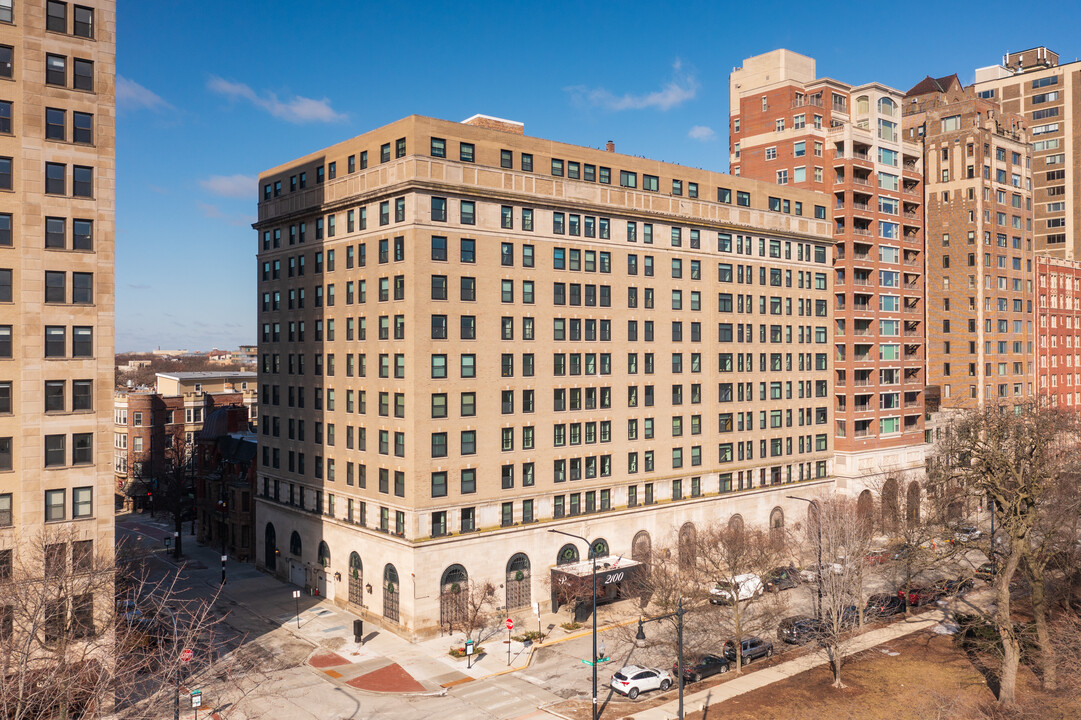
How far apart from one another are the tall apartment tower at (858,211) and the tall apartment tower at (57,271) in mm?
69024

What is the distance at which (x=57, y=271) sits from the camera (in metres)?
43.7

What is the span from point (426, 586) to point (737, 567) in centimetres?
2215

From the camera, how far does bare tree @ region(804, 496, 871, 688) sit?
49094mm

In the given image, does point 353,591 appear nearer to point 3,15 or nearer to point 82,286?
point 82,286

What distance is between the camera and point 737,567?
5494 centimetres

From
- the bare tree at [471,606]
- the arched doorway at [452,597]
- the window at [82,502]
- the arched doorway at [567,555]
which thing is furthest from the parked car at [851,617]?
the window at [82,502]

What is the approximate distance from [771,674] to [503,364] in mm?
28801

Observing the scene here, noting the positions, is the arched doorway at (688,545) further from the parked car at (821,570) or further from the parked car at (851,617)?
the parked car at (851,617)

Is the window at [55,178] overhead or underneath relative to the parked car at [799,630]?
overhead

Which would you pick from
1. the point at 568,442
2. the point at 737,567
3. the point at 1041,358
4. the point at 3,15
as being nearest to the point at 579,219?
the point at 568,442

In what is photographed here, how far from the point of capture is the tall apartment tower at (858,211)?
293 ft

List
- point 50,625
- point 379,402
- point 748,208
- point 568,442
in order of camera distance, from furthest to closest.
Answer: point 748,208 < point 568,442 < point 379,402 < point 50,625

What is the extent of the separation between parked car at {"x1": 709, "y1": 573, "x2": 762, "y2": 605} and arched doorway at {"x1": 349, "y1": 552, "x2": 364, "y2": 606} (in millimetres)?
27125

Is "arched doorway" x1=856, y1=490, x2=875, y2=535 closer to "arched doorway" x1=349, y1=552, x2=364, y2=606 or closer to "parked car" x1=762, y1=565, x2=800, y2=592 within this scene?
"parked car" x1=762, y1=565, x2=800, y2=592
